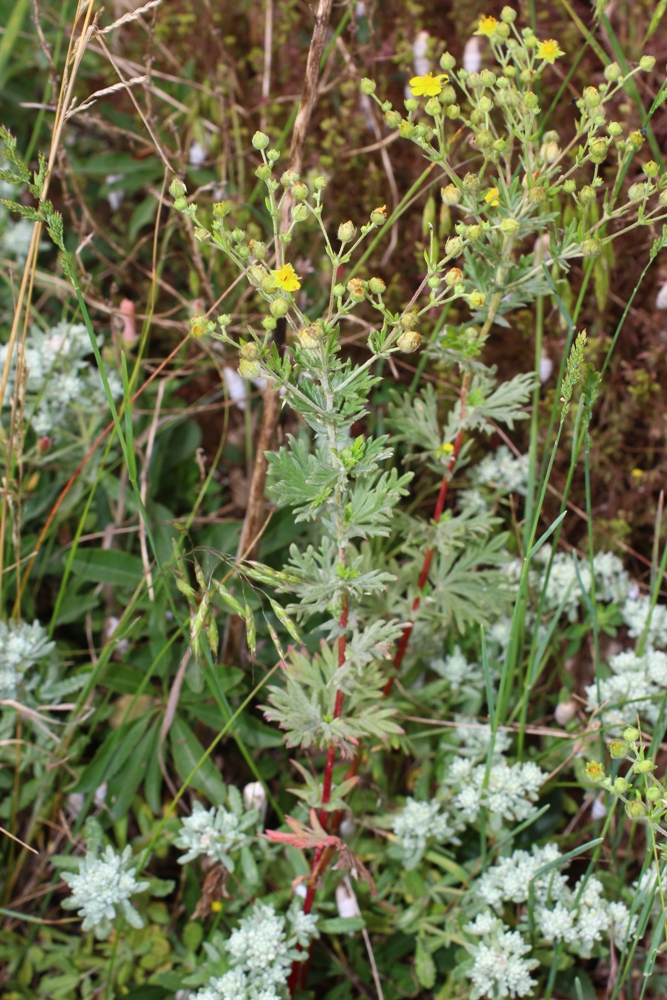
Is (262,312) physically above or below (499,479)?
above

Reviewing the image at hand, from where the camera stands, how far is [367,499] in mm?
1137

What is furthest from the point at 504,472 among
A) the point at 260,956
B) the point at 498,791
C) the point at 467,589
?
the point at 260,956

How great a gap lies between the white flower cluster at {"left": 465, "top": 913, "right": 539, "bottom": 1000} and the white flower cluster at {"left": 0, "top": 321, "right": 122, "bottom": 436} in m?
1.26

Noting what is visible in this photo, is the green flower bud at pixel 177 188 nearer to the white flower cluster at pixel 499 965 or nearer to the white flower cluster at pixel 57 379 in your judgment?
the white flower cluster at pixel 57 379

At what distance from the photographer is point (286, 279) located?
38.0 inches

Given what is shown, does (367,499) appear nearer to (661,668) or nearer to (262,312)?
(661,668)

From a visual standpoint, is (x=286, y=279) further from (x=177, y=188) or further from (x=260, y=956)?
(x=260, y=956)

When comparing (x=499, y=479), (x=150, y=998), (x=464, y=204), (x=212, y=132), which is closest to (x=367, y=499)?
(x=464, y=204)

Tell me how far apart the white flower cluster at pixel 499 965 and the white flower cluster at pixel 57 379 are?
1.26 m

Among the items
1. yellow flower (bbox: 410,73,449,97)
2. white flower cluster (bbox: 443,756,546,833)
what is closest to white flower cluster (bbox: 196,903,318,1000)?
white flower cluster (bbox: 443,756,546,833)

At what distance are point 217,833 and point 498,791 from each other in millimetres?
511

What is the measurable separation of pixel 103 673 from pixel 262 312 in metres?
0.96

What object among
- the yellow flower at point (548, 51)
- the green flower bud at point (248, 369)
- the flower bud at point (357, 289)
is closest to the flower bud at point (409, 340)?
the flower bud at point (357, 289)

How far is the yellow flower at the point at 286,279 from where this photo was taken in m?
0.95
